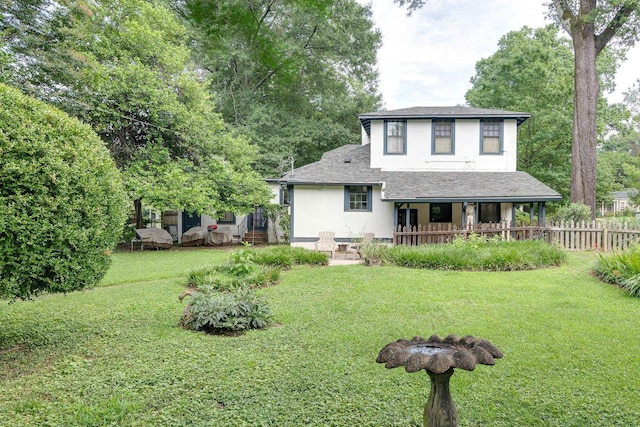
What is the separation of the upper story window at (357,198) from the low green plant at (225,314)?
10.1 m

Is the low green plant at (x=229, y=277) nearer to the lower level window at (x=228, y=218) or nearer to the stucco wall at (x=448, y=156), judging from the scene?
the stucco wall at (x=448, y=156)

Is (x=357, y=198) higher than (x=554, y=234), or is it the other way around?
(x=357, y=198)

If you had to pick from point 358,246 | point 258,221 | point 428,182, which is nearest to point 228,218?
point 258,221

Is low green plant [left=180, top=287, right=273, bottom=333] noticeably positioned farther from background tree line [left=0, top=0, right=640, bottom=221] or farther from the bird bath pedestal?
the bird bath pedestal

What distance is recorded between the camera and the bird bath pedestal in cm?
247

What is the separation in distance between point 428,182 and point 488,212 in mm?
3926

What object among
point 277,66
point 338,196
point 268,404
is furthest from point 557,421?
point 338,196

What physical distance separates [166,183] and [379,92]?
60.8 ft

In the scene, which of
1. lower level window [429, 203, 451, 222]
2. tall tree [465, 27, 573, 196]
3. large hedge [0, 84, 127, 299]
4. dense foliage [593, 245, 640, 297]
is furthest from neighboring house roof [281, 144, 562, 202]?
large hedge [0, 84, 127, 299]

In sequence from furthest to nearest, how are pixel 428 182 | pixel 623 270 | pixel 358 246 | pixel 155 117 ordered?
pixel 155 117 → pixel 428 182 → pixel 358 246 → pixel 623 270

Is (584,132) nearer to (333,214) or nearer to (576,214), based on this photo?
(576,214)

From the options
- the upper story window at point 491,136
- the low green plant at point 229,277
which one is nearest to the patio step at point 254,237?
the low green plant at point 229,277

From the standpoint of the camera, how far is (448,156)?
17.3m

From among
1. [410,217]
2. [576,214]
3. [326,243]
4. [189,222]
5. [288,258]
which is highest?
[576,214]
